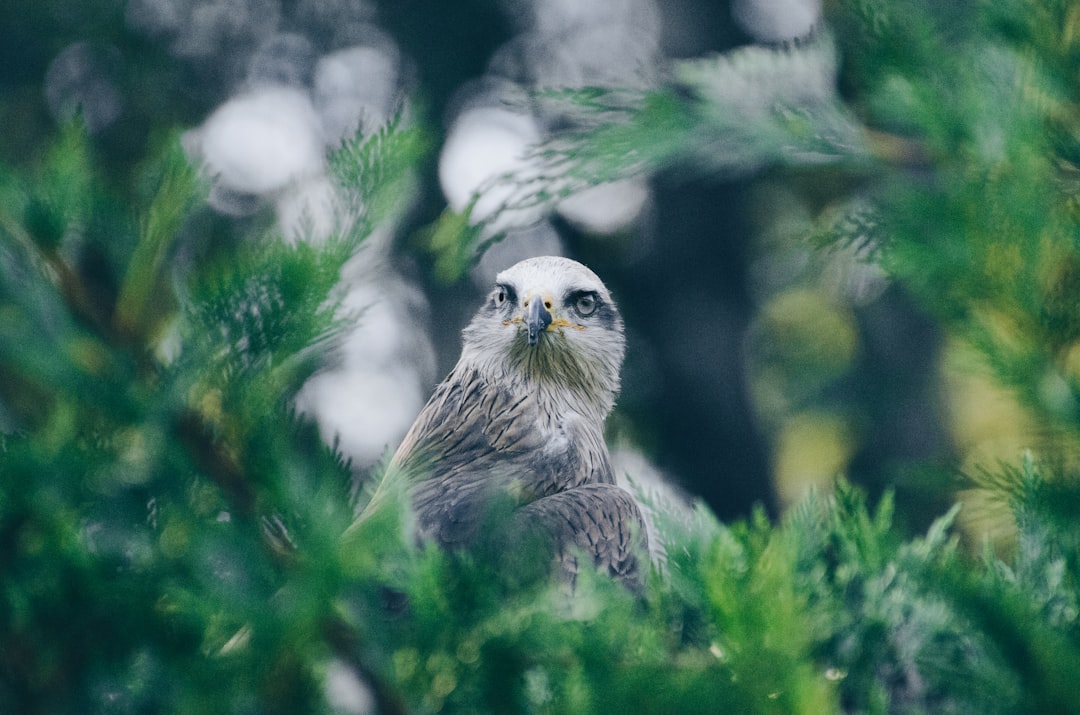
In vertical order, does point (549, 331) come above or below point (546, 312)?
below

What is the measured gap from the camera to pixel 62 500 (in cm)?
132

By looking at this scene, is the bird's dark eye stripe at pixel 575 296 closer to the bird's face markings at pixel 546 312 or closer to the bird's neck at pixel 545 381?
the bird's face markings at pixel 546 312

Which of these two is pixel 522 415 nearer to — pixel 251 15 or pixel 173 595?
pixel 173 595

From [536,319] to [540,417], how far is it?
44 centimetres

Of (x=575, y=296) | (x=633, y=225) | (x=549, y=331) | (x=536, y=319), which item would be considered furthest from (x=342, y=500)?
(x=633, y=225)

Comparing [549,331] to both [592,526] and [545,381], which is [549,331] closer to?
[545,381]

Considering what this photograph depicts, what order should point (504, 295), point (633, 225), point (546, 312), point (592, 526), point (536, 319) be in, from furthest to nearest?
point (633, 225)
point (504, 295)
point (546, 312)
point (536, 319)
point (592, 526)

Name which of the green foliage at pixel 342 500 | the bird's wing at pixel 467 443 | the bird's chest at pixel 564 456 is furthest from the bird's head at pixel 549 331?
the green foliage at pixel 342 500

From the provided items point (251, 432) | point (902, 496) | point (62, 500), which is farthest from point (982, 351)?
point (902, 496)

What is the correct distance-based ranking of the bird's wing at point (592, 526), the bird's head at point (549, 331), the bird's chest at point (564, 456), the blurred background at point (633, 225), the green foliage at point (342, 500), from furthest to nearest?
the blurred background at point (633, 225), the bird's head at point (549, 331), the bird's chest at point (564, 456), the bird's wing at point (592, 526), the green foliage at point (342, 500)

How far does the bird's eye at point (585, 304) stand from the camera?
425 centimetres

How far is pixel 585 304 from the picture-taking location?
4.31 metres

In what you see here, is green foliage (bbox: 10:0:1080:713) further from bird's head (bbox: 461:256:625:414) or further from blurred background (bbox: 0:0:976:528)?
blurred background (bbox: 0:0:976:528)

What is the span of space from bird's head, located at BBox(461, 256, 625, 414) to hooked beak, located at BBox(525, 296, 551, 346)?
31mm
